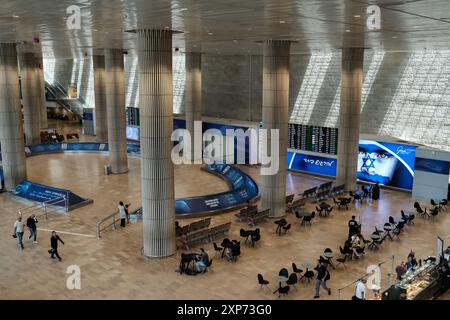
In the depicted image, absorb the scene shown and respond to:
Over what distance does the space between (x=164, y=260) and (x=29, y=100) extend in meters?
27.7

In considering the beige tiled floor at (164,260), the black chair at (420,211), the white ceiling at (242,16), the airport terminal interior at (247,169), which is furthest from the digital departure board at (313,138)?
the white ceiling at (242,16)

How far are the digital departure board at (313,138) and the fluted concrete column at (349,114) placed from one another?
2374 mm

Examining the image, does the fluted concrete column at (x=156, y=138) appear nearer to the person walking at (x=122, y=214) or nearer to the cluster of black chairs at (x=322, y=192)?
the person walking at (x=122, y=214)

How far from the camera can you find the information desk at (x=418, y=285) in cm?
1160

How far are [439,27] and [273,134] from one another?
7.75 m

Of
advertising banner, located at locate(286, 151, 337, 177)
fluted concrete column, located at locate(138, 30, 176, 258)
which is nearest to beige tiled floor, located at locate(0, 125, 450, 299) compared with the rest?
fluted concrete column, located at locate(138, 30, 176, 258)

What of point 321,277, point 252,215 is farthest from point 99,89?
point 321,277

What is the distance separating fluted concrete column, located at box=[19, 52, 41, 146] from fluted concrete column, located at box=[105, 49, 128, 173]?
1213 centimetres

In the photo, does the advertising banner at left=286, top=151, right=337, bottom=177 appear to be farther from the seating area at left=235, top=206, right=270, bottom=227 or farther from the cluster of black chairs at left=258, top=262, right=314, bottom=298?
the cluster of black chairs at left=258, top=262, right=314, bottom=298

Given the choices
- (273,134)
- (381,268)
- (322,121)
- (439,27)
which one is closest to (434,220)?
(381,268)

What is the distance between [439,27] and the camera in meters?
14.3

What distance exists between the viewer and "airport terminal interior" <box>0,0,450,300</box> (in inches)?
514

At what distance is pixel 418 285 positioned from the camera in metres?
12.2

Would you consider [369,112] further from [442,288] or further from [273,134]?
[442,288]
